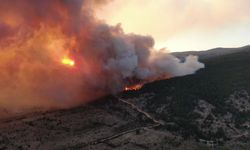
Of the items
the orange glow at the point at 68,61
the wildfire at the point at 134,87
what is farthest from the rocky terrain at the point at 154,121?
the orange glow at the point at 68,61

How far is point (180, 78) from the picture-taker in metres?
113

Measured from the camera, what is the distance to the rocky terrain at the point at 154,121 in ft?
243

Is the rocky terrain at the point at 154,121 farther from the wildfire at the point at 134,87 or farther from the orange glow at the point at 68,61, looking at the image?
the orange glow at the point at 68,61

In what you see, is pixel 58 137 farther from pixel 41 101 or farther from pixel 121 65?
pixel 121 65

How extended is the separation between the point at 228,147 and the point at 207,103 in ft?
74.3

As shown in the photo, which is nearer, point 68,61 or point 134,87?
point 134,87

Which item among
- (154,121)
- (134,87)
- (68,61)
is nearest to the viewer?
(154,121)

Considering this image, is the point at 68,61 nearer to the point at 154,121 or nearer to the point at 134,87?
the point at 134,87

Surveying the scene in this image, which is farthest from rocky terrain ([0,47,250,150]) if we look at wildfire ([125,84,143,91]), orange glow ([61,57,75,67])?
orange glow ([61,57,75,67])

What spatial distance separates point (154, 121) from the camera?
86125 mm

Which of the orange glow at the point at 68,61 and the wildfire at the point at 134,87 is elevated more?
the orange glow at the point at 68,61

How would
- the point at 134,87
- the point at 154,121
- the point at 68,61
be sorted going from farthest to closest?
the point at 68,61 → the point at 134,87 → the point at 154,121

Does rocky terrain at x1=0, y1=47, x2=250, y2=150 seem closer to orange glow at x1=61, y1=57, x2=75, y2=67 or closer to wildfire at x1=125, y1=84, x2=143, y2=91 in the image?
wildfire at x1=125, y1=84, x2=143, y2=91

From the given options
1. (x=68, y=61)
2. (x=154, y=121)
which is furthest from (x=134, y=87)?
(x=154, y=121)
